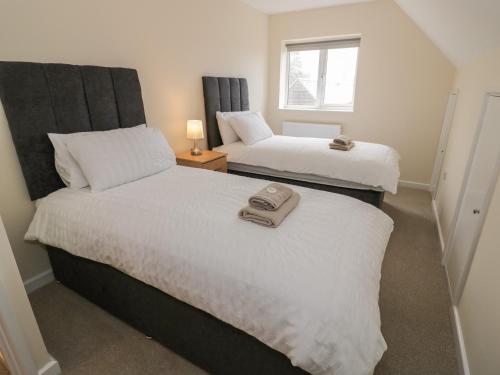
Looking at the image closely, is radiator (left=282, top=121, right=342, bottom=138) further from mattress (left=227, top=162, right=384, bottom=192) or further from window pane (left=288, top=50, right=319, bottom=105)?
mattress (left=227, top=162, right=384, bottom=192)

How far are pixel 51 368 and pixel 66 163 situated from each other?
3.90 feet

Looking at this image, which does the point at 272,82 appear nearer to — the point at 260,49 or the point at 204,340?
the point at 260,49

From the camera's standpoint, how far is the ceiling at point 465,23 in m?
1.52

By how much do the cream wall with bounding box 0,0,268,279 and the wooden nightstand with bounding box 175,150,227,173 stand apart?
27 cm

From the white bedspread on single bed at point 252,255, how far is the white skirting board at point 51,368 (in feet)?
1.72

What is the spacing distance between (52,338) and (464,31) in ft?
11.4

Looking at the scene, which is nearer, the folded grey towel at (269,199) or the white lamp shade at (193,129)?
the folded grey towel at (269,199)

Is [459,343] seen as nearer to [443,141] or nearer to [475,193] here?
[475,193]

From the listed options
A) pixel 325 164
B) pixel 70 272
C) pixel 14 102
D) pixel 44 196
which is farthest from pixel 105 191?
pixel 325 164

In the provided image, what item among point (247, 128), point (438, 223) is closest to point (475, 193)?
point (438, 223)

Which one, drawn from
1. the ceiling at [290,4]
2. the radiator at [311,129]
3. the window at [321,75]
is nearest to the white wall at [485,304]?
the radiator at [311,129]

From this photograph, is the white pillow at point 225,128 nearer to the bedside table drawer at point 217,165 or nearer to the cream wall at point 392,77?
the bedside table drawer at point 217,165

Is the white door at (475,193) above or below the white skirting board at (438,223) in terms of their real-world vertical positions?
above

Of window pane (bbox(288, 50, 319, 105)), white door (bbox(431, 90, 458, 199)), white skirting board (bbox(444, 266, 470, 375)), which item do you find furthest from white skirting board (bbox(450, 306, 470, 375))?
window pane (bbox(288, 50, 319, 105))
